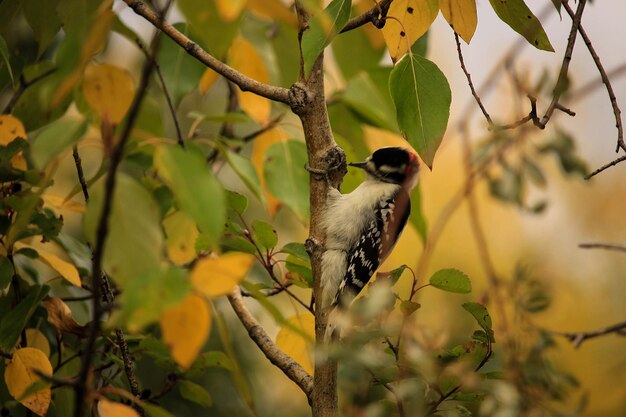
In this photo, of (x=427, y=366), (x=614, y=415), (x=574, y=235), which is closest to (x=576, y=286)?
(x=574, y=235)

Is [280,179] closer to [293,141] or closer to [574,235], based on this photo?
[293,141]

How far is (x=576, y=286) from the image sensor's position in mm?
4719

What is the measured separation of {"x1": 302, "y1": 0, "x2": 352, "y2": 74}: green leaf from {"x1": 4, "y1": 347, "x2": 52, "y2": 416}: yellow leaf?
29.5 inches

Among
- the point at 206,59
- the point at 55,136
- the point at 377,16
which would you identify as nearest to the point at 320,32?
the point at 377,16

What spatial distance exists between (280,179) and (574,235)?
339cm

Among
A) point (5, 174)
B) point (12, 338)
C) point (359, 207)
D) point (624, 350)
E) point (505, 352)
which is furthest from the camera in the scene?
point (624, 350)

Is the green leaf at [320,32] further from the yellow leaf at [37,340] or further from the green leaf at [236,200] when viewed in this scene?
the yellow leaf at [37,340]

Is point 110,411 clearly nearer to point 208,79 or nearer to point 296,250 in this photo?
point 296,250

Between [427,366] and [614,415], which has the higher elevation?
[427,366]

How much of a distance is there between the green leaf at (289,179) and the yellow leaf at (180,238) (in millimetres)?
226

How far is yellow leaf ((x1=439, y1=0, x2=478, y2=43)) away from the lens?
1.37m

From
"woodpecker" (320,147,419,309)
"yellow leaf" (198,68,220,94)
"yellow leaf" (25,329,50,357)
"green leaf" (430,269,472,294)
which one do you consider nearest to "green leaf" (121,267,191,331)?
"green leaf" (430,269,472,294)

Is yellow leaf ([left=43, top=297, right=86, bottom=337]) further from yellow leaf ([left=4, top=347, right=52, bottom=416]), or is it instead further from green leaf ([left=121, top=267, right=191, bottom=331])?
green leaf ([left=121, top=267, right=191, bottom=331])

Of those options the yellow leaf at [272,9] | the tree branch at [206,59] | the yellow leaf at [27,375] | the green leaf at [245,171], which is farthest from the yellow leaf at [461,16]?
the yellow leaf at [27,375]
